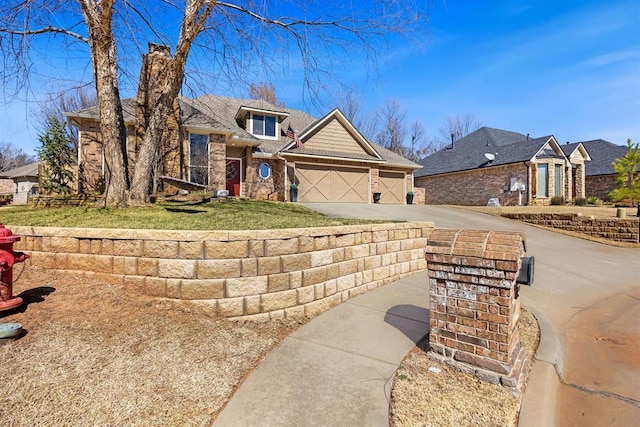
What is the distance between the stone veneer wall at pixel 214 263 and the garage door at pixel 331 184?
11644 mm

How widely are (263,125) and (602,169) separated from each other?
22.7 metres

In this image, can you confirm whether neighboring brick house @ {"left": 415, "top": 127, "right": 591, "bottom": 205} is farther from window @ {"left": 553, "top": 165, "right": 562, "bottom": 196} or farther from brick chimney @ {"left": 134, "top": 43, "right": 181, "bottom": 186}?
brick chimney @ {"left": 134, "top": 43, "right": 181, "bottom": 186}

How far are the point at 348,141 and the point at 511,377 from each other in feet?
51.5

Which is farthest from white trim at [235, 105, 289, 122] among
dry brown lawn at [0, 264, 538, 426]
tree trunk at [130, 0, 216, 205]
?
dry brown lawn at [0, 264, 538, 426]

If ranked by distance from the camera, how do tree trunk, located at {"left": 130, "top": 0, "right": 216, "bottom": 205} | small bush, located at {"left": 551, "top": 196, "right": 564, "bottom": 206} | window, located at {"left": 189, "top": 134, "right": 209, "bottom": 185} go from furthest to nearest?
small bush, located at {"left": 551, "top": 196, "right": 564, "bottom": 206} → window, located at {"left": 189, "top": 134, "right": 209, "bottom": 185} → tree trunk, located at {"left": 130, "top": 0, "right": 216, "bottom": 205}

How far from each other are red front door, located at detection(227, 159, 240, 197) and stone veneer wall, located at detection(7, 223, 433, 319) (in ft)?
36.0

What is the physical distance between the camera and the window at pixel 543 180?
18.7 metres

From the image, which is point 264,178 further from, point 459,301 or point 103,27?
point 459,301

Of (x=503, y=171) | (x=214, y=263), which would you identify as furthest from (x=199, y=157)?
(x=503, y=171)

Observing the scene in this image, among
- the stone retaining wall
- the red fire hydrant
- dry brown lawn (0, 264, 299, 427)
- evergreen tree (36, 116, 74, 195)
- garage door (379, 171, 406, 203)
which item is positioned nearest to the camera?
dry brown lawn (0, 264, 299, 427)

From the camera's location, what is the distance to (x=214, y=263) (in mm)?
3635

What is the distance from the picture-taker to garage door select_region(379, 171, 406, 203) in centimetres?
1875

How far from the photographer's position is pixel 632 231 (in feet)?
32.9

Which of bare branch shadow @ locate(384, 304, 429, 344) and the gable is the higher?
the gable
